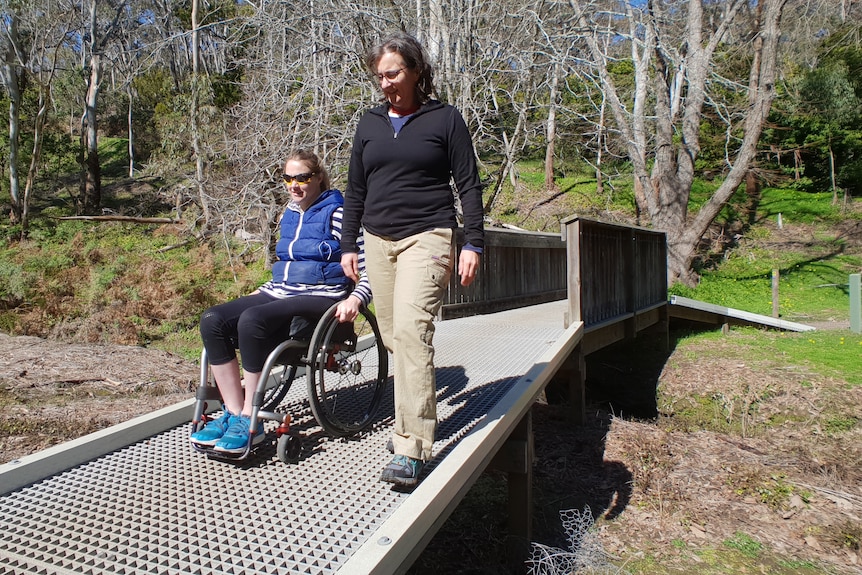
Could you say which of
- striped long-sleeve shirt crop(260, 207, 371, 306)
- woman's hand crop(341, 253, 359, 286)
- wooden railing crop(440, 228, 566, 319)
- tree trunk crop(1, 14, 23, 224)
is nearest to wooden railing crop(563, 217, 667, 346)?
wooden railing crop(440, 228, 566, 319)

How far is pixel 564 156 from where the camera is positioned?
23094 mm

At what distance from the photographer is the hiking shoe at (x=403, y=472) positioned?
7.63 feet

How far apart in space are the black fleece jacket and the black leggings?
527 mm

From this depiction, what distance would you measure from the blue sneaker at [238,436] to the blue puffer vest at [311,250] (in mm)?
665

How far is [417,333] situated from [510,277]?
5.83 meters

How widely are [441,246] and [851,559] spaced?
3474mm

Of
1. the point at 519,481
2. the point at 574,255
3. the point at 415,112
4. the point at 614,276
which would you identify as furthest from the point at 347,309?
the point at 614,276

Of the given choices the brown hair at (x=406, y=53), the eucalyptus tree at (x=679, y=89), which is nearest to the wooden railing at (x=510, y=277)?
the eucalyptus tree at (x=679, y=89)

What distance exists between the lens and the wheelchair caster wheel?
8.54 feet

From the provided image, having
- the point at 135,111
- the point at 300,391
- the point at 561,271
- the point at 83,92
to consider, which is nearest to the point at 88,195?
the point at 83,92

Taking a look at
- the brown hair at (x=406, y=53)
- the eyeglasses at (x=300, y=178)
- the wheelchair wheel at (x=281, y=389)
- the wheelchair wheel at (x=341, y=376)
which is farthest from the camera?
the wheelchair wheel at (x=281, y=389)

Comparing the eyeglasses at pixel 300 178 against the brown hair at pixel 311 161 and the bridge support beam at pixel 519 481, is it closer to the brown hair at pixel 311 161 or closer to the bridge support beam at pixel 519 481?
the brown hair at pixel 311 161

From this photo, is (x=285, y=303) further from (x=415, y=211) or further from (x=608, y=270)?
(x=608, y=270)

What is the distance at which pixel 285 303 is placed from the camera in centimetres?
266
